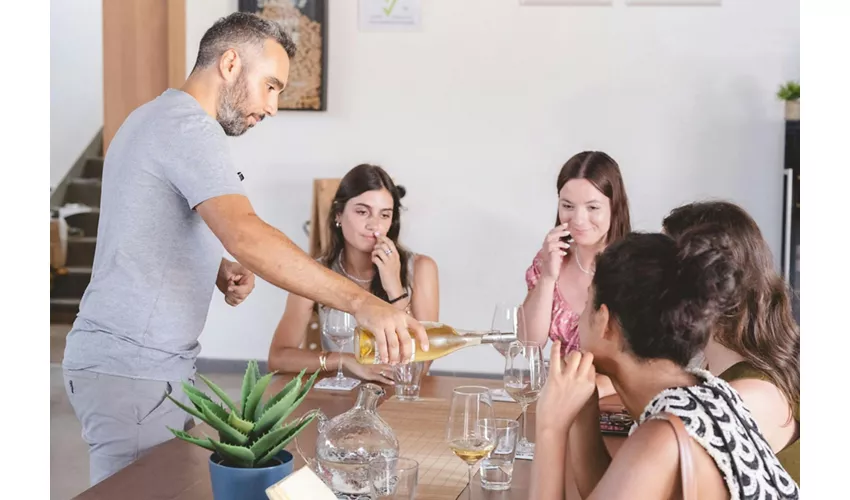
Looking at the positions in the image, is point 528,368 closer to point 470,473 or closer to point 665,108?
point 470,473

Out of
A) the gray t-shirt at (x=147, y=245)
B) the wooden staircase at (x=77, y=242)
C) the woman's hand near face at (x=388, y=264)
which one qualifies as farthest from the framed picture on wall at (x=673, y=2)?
the wooden staircase at (x=77, y=242)

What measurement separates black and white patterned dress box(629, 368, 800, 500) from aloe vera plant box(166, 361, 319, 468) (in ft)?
1.71

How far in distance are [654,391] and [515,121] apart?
2.90 metres

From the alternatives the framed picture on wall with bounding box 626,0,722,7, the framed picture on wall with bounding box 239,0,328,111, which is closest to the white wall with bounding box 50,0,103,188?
the framed picture on wall with bounding box 239,0,328,111

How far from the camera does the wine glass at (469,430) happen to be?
4.76 feet

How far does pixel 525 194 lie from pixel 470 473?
2816 millimetres

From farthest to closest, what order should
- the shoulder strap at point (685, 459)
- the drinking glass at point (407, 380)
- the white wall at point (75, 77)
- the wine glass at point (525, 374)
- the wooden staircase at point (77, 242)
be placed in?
the white wall at point (75, 77) → the wooden staircase at point (77, 242) → the drinking glass at point (407, 380) → the wine glass at point (525, 374) → the shoulder strap at point (685, 459)

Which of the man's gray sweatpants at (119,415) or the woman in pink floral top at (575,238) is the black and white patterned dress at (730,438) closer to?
the man's gray sweatpants at (119,415)

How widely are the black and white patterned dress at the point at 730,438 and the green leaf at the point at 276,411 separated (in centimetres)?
51

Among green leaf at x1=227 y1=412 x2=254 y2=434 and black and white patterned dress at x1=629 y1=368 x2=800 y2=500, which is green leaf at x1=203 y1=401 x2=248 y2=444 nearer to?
green leaf at x1=227 y1=412 x2=254 y2=434

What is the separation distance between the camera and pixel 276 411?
130 cm

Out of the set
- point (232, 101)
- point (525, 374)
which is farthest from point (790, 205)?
point (232, 101)

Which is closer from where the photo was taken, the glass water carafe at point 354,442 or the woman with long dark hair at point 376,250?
the glass water carafe at point 354,442
